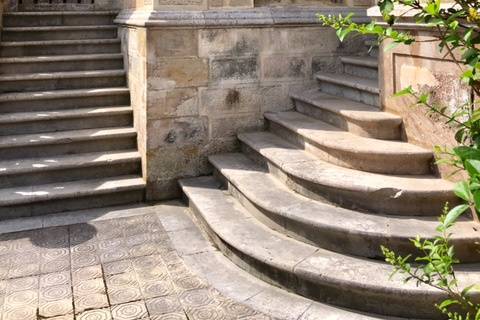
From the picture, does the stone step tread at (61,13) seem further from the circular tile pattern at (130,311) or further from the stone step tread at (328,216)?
the circular tile pattern at (130,311)

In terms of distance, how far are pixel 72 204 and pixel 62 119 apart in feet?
3.58

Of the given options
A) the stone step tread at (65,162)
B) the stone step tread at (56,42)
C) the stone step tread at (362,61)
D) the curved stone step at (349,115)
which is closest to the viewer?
the curved stone step at (349,115)

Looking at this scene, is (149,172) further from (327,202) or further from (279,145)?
(327,202)

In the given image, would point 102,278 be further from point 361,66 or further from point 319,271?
point 361,66

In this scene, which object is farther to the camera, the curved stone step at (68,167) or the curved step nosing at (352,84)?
the curved stone step at (68,167)

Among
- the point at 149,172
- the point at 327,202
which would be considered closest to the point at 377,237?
the point at 327,202

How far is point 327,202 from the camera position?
343cm

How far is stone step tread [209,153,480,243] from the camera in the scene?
2848 millimetres

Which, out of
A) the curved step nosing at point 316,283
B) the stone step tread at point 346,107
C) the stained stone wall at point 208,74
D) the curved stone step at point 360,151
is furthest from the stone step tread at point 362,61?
the curved step nosing at point 316,283

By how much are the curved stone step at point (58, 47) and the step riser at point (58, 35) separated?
9.9 inches

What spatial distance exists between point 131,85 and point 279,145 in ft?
6.54

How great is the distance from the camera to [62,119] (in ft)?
16.6

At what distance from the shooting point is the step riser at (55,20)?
5980mm

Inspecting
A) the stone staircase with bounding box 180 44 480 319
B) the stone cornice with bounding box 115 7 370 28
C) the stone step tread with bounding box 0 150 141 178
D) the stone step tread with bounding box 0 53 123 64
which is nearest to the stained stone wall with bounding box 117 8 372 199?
the stone cornice with bounding box 115 7 370 28
